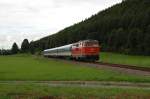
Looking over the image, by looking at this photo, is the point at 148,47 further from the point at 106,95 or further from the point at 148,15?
the point at 106,95

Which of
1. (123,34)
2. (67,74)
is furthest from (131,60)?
(123,34)

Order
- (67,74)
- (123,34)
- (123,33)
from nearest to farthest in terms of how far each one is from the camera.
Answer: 1. (67,74)
2. (123,34)
3. (123,33)

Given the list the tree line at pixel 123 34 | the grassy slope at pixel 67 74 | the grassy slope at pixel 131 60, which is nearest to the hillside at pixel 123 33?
the tree line at pixel 123 34

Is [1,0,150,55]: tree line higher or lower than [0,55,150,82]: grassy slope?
higher

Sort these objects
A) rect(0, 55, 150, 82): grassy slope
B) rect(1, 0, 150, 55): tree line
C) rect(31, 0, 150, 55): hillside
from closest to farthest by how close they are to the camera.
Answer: rect(0, 55, 150, 82): grassy slope, rect(1, 0, 150, 55): tree line, rect(31, 0, 150, 55): hillside

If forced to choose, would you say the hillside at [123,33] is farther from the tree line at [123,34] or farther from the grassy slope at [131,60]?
the grassy slope at [131,60]

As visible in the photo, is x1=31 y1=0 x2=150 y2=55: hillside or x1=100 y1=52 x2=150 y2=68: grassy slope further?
x1=31 y1=0 x2=150 y2=55: hillside

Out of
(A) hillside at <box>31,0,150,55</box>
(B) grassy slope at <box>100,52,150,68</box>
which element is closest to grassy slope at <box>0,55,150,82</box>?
(B) grassy slope at <box>100,52,150,68</box>

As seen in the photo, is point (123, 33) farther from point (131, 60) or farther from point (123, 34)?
point (131, 60)

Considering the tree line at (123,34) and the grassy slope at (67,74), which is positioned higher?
the tree line at (123,34)

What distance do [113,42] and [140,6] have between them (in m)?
55.6

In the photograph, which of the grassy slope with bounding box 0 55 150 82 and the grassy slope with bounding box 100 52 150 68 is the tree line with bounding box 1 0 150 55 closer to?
the grassy slope with bounding box 100 52 150 68

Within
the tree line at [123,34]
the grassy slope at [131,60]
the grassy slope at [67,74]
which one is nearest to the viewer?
the grassy slope at [67,74]

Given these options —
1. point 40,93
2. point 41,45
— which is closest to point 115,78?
point 40,93
